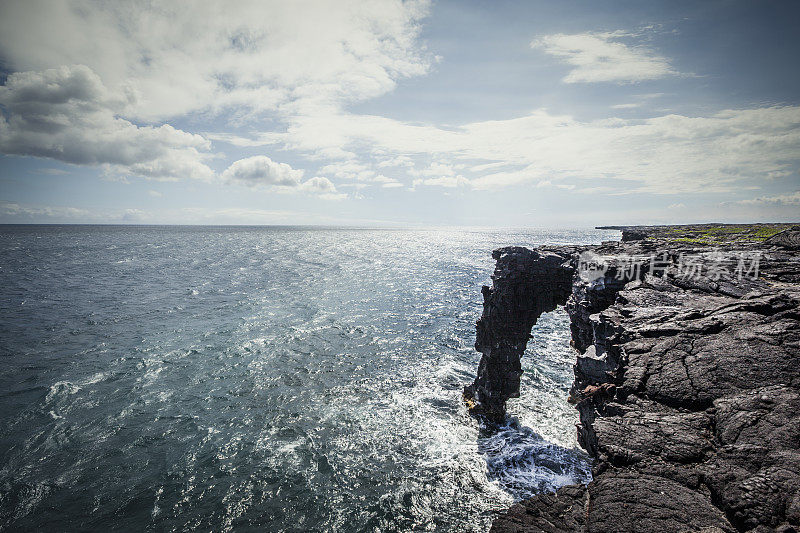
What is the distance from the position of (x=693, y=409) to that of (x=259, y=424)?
2634cm

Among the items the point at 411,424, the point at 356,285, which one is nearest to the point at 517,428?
the point at 411,424

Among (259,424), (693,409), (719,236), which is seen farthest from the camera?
(719,236)

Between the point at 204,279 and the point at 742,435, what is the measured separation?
282ft

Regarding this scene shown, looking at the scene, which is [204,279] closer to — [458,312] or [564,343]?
[458,312]

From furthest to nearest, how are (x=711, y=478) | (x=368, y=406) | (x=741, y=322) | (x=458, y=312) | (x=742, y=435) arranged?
1. (x=458, y=312)
2. (x=368, y=406)
3. (x=741, y=322)
4. (x=742, y=435)
5. (x=711, y=478)

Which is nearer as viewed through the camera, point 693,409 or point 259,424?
point 693,409

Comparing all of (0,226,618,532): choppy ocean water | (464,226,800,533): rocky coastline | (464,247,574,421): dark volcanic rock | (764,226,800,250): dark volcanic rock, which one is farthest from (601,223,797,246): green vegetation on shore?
(464,226,800,533): rocky coastline

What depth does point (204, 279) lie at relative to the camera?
7350 cm

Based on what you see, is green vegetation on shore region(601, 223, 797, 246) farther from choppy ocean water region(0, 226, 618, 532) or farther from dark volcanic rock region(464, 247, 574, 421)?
choppy ocean water region(0, 226, 618, 532)

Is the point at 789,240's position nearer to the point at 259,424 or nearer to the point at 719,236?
the point at 719,236

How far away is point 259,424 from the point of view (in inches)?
960

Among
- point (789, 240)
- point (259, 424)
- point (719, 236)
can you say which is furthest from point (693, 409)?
point (719, 236)

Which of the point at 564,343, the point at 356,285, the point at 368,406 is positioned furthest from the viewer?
the point at 356,285

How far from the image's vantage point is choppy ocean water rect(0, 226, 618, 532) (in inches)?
706
